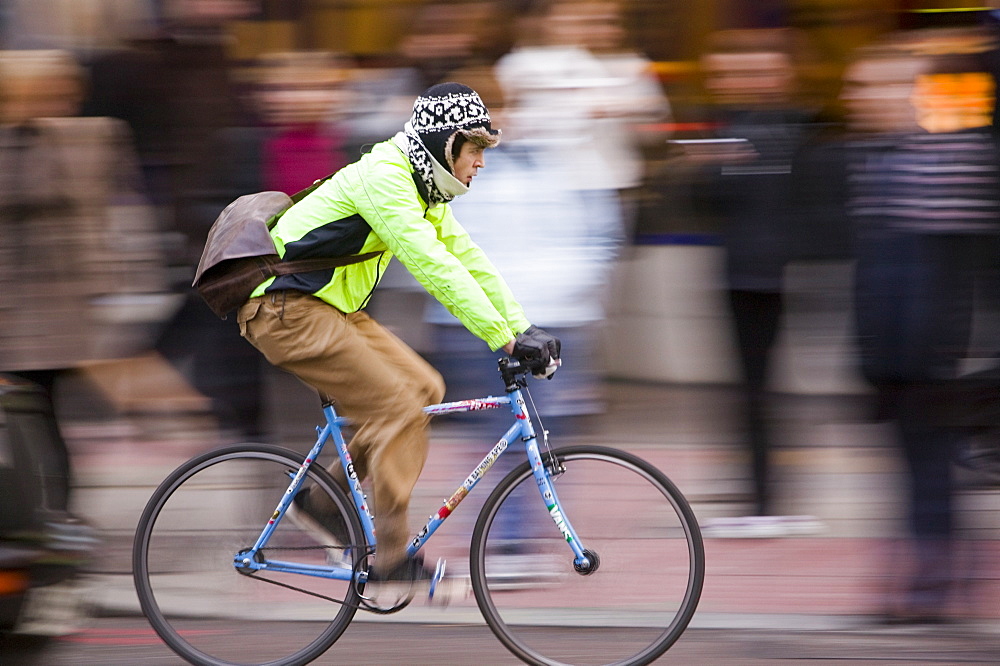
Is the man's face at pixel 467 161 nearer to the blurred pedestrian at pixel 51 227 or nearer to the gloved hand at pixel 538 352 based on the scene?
the gloved hand at pixel 538 352

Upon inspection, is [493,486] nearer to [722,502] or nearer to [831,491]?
[722,502]

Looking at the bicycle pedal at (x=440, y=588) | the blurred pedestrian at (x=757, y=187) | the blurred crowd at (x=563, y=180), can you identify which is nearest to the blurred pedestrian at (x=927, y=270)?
the blurred crowd at (x=563, y=180)

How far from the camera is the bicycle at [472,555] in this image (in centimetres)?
403

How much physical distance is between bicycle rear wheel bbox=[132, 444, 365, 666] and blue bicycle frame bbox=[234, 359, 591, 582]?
0.08 feet

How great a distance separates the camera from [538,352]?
3869mm

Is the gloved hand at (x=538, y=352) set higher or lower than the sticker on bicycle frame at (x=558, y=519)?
higher

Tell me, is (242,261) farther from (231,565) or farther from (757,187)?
(757,187)

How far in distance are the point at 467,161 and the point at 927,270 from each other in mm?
1736

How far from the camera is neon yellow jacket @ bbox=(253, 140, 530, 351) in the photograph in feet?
12.7

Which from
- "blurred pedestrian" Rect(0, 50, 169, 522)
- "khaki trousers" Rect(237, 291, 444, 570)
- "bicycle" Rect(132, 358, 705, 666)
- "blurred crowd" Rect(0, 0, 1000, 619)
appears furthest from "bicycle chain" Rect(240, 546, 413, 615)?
"blurred pedestrian" Rect(0, 50, 169, 522)

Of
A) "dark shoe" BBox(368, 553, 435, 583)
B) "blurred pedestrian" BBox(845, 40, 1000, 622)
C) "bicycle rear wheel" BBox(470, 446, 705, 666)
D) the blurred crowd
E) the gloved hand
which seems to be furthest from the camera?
the blurred crowd

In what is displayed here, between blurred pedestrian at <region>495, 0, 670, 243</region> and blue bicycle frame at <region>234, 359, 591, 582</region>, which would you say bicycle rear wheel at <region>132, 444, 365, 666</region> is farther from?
blurred pedestrian at <region>495, 0, 670, 243</region>

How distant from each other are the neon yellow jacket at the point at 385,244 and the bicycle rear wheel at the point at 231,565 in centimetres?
55

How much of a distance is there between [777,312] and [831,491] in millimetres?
1009
